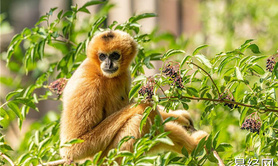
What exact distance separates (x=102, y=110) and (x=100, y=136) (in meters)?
0.30

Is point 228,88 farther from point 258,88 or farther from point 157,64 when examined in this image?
point 157,64

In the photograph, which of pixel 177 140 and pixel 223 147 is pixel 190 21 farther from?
pixel 223 147

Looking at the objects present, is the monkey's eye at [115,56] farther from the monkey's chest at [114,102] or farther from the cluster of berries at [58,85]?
the cluster of berries at [58,85]

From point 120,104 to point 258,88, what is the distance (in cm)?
148

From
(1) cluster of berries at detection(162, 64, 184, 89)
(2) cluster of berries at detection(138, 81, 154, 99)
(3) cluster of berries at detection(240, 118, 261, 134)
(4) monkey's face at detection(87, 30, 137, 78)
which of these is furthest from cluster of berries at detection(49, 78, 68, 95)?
(3) cluster of berries at detection(240, 118, 261, 134)

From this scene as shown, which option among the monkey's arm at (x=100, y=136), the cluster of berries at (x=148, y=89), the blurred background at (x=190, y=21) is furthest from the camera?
the blurred background at (x=190, y=21)

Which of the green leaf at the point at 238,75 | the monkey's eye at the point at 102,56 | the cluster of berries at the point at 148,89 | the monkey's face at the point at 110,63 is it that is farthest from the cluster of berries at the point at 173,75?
the monkey's eye at the point at 102,56

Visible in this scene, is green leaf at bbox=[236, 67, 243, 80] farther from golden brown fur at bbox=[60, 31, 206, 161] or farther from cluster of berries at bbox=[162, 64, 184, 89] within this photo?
golden brown fur at bbox=[60, 31, 206, 161]

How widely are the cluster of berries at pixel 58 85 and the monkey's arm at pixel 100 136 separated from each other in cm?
43

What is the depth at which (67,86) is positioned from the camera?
3.35m

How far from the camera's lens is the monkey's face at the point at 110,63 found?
3443mm

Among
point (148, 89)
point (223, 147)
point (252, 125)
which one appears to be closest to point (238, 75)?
point (252, 125)

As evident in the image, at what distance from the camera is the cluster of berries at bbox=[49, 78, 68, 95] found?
3.27m

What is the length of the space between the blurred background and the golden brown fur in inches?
39.0
